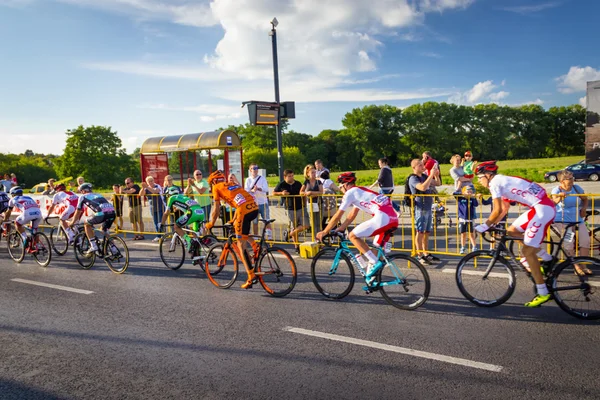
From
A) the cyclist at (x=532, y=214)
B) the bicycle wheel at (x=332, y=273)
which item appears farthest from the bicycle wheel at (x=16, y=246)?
the cyclist at (x=532, y=214)

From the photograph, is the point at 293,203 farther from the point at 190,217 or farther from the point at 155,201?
Result: the point at 155,201

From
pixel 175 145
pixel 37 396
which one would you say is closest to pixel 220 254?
pixel 37 396

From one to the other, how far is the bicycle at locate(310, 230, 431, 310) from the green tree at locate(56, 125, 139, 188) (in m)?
64.1

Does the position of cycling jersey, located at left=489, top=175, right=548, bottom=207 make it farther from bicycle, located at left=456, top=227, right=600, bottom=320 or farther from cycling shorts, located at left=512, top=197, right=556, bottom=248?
bicycle, located at left=456, top=227, right=600, bottom=320

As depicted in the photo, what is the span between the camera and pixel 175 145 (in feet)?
62.8

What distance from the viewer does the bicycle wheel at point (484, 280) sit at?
6.03 meters

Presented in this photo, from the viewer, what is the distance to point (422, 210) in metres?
8.62

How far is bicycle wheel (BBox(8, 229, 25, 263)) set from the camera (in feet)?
35.5

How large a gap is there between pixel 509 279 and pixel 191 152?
14.8m

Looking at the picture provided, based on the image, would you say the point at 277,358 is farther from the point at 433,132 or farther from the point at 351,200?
the point at 433,132

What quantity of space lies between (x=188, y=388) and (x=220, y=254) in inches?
141

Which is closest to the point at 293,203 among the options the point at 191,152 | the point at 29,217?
the point at 29,217

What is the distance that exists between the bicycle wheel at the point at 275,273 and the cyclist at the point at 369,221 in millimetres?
1012

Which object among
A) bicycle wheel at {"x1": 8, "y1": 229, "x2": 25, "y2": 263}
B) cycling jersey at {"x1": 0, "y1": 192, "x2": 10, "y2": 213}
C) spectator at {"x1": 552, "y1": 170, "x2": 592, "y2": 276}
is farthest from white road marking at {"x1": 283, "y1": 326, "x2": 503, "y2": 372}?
cycling jersey at {"x1": 0, "y1": 192, "x2": 10, "y2": 213}
